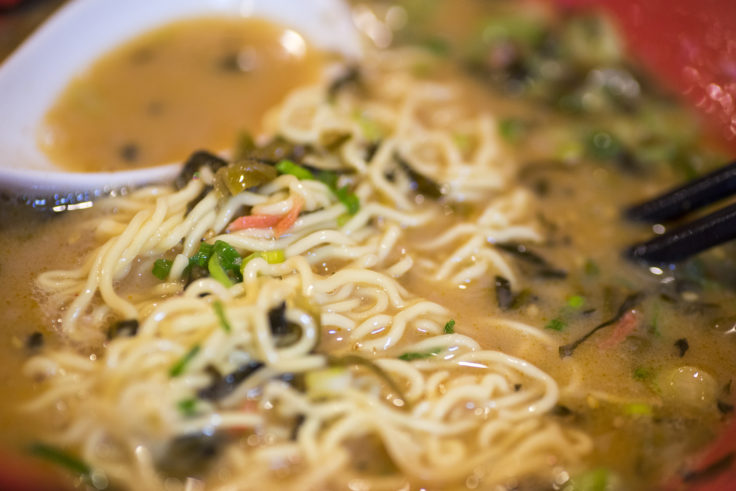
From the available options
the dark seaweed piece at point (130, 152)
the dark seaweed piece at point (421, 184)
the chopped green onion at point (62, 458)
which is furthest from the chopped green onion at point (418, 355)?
the dark seaweed piece at point (130, 152)

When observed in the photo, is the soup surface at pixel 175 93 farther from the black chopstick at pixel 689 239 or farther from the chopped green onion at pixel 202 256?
the black chopstick at pixel 689 239

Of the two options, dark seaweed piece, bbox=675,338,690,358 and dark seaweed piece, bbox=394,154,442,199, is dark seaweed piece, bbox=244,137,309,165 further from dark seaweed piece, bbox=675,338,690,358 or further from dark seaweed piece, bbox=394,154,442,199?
dark seaweed piece, bbox=675,338,690,358

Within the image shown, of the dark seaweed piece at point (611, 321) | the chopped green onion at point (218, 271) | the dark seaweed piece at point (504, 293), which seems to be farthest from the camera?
the dark seaweed piece at point (504, 293)

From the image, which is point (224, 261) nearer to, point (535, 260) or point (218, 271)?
point (218, 271)

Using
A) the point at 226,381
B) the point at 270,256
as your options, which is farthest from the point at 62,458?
the point at 270,256

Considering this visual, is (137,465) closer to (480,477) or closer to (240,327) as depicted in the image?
(240,327)

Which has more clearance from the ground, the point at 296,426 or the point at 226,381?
the point at 226,381

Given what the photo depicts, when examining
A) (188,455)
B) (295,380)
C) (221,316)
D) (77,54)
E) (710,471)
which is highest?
(77,54)
